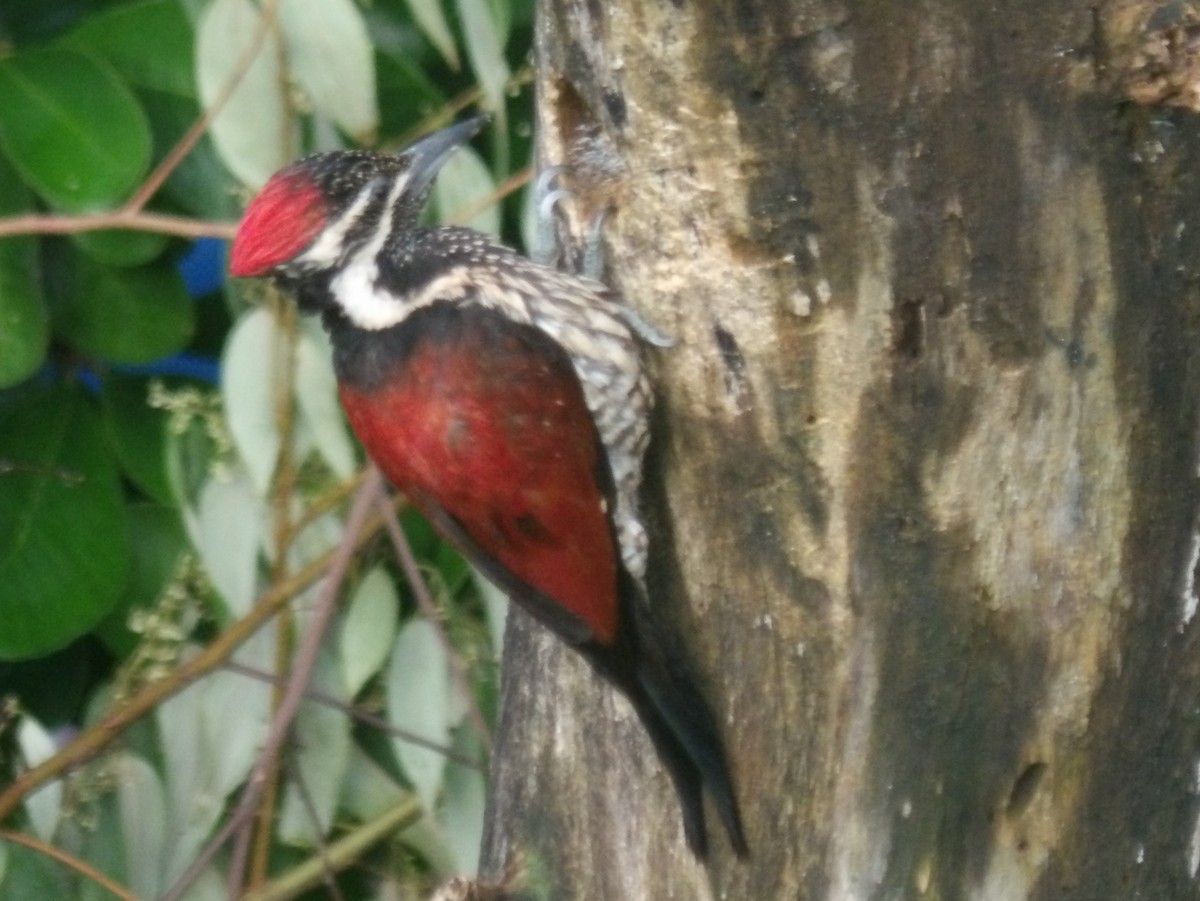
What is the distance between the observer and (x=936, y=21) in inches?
48.6

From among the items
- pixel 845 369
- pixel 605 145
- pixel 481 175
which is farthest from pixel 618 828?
pixel 481 175

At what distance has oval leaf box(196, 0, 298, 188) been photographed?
1.81 m

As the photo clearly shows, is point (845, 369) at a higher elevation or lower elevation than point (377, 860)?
higher

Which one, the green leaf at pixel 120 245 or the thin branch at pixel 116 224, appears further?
the green leaf at pixel 120 245

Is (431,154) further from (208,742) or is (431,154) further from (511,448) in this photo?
(208,742)

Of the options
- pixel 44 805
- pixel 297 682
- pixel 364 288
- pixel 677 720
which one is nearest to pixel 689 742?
pixel 677 720

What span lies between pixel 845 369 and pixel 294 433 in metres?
0.83

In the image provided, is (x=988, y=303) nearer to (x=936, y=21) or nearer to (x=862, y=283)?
(x=862, y=283)

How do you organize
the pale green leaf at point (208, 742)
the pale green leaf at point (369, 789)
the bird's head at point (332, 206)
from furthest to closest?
the pale green leaf at point (369, 789)
the pale green leaf at point (208, 742)
the bird's head at point (332, 206)

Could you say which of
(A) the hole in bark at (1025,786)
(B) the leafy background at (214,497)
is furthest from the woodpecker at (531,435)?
(B) the leafy background at (214,497)

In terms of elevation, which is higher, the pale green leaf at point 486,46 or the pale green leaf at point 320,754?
the pale green leaf at point 486,46

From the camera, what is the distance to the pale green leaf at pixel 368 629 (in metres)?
2.00

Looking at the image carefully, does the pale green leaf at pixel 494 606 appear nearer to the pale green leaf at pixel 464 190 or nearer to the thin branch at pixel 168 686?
the thin branch at pixel 168 686

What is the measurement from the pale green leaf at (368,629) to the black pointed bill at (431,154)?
0.56 m
